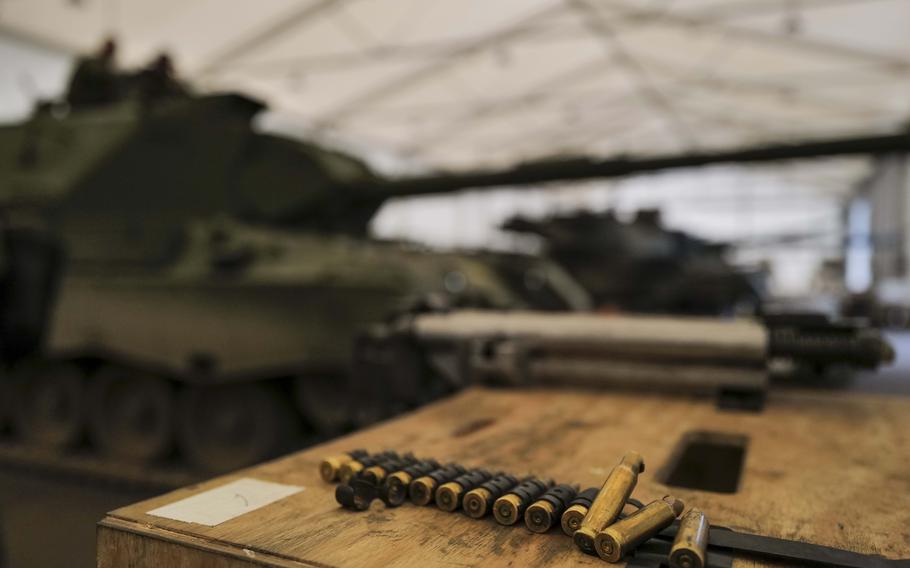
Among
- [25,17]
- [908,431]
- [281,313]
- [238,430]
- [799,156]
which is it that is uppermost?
[25,17]

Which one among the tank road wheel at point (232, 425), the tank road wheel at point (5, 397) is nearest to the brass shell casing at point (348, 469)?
the tank road wheel at point (232, 425)

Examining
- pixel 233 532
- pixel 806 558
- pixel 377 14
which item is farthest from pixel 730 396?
pixel 377 14

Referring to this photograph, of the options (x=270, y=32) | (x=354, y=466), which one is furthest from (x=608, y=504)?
(x=270, y=32)

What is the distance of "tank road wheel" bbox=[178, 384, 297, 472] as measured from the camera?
4.76 meters

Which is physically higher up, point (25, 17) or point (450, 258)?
point (25, 17)

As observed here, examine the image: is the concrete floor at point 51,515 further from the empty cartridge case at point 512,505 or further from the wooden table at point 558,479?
the empty cartridge case at point 512,505

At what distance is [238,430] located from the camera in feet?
15.9

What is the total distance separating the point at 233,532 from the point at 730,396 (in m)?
1.96

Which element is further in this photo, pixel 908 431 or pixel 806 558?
pixel 908 431

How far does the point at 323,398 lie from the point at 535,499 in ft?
10.8

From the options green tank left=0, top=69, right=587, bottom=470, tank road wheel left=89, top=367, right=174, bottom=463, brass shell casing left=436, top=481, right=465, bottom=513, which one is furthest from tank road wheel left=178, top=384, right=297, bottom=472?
brass shell casing left=436, top=481, right=465, bottom=513

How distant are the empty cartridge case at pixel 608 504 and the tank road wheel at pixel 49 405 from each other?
483cm

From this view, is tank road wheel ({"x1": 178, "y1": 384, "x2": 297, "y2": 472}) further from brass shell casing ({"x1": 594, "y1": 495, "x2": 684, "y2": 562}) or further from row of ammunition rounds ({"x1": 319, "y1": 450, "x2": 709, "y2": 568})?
brass shell casing ({"x1": 594, "y1": 495, "x2": 684, "y2": 562})

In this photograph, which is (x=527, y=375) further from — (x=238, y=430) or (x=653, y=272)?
(x=653, y=272)
